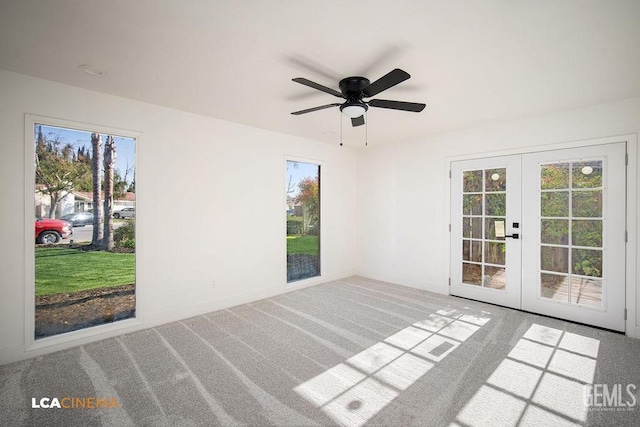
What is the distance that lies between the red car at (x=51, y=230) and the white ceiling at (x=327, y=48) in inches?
53.2

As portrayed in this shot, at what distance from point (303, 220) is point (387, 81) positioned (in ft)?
10.5

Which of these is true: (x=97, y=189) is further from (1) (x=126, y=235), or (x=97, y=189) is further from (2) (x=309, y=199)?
(2) (x=309, y=199)

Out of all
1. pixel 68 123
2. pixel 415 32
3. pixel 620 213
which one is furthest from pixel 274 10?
pixel 620 213

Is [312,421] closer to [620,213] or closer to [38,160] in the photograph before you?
[38,160]

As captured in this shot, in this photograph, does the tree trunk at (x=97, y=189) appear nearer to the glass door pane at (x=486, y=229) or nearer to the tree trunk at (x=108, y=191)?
the tree trunk at (x=108, y=191)

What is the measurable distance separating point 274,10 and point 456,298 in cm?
431

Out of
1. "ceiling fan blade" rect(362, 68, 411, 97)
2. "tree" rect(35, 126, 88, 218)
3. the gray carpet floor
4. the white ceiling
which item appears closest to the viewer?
the white ceiling

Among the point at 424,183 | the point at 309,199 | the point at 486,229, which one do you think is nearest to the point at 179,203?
the point at 309,199

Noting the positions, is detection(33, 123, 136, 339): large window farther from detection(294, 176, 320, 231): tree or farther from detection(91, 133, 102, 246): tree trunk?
detection(294, 176, 320, 231): tree

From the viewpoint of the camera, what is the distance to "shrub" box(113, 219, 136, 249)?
3.32m

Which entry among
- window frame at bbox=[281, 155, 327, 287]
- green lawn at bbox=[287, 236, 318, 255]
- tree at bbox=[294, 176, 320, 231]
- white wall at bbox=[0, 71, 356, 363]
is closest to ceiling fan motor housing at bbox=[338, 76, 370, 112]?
white wall at bbox=[0, 71, 356, 363]

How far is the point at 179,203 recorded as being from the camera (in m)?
3.66

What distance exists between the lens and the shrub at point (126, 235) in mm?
3318

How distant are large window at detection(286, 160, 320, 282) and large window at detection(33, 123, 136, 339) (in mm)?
2251
